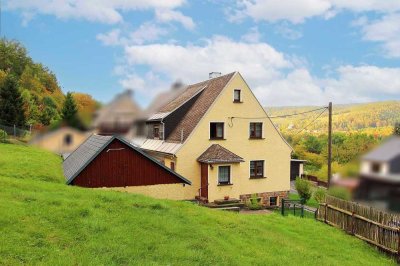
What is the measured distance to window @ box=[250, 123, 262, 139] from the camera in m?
33.9

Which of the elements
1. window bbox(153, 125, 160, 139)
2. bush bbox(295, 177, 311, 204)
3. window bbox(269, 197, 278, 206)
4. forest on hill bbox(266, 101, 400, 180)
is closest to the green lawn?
bush bbox(295, 177, 311, 204)

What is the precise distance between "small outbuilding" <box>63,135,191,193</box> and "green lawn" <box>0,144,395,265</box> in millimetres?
2798

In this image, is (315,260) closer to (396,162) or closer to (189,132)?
(396,162)

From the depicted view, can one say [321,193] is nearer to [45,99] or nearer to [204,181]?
[45,99]

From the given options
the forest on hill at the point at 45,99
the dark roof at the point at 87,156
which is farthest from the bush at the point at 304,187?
the dark roof at the point at 87,156

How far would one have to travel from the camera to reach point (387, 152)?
845mm

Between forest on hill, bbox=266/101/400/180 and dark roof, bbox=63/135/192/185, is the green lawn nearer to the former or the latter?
dark roof, bbox=63/135/192/185

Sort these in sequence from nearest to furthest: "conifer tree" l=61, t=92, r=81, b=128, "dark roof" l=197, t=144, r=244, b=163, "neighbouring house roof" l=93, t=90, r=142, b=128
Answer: "neighbouring house roof" l=93, t=90, r=142, b=128 → "conifer tree" l=61, t=92, r=81, b=128 → "dark roof" l=197, t=144, r=244, b=163

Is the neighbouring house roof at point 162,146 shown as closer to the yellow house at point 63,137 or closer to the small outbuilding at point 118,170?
the small outbuilding at point 118,170

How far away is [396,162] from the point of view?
799 millimetres

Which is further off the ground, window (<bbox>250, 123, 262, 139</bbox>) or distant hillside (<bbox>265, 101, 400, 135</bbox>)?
window (<bbox>250, 123, 262, 139</bbox>)

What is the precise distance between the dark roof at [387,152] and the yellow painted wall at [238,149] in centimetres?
2983

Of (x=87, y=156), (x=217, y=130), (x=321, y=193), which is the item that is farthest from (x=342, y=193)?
(x=217, y=130)

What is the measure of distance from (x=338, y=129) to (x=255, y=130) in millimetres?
32417
